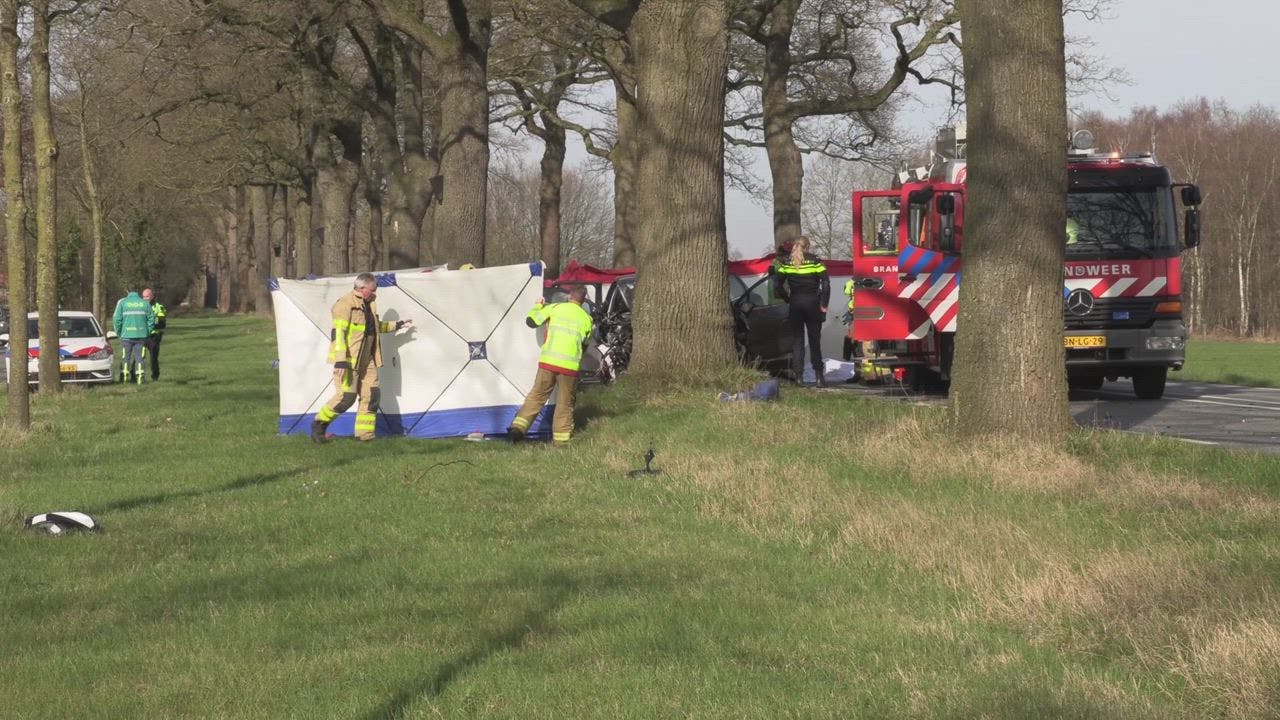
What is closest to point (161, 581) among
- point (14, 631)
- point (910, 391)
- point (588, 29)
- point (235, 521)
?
point (14, 631)

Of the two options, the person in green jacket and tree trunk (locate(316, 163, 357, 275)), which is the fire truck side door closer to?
the person in green jacket

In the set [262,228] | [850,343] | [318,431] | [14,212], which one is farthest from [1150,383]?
[262,228]

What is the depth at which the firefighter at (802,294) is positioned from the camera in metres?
Answer: 20.3

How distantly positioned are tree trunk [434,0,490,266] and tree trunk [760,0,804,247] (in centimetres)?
838

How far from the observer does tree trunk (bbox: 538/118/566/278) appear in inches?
1515

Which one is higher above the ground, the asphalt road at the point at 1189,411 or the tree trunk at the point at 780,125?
the tree trunk at the point at 780,125

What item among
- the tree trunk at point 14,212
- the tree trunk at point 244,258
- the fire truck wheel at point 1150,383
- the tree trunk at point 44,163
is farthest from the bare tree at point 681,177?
the tree trunk at point 244,258

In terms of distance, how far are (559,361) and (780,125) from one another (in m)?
14.0

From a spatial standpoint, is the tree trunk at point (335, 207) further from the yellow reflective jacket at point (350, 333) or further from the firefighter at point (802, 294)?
the yellow reflective jacket at point (350, 333)

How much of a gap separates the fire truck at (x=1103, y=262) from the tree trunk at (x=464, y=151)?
552 centimetres

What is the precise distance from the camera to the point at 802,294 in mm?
20312

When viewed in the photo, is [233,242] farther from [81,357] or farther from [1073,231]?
[1073,231]

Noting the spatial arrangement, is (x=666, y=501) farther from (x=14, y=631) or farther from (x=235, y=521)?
(x=14, y=631)

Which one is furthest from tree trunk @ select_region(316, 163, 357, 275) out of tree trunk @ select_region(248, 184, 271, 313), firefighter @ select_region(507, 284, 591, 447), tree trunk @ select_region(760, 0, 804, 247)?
tree trunk @ select_region(248, 184, 271, 313)
